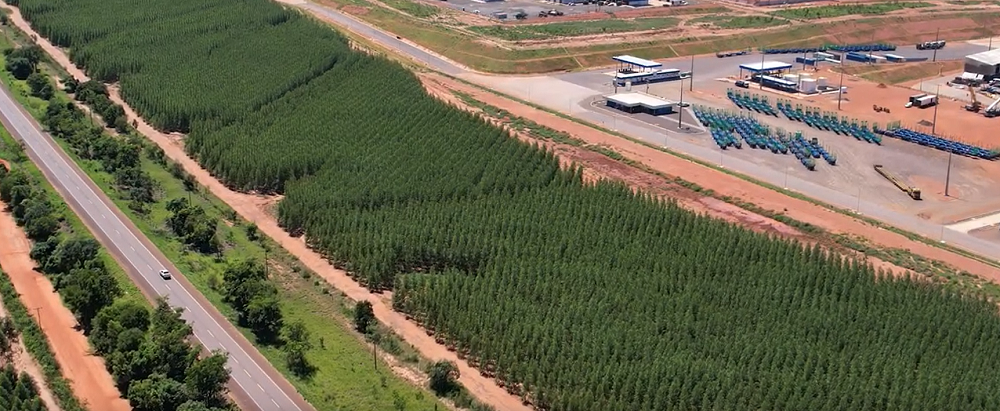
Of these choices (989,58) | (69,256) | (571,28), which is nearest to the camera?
(69,256)

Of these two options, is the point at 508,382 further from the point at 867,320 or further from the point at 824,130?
the point at 824,130

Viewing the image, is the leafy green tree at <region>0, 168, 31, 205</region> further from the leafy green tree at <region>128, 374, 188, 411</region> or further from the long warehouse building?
the long warehouse building

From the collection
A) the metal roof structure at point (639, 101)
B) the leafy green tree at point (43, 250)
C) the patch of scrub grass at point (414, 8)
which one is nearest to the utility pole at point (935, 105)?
the metal roof structure at point (639, 101)

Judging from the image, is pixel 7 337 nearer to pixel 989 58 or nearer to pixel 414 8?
pixel 414 8

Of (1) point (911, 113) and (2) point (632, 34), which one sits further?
(2) point (632, 34)

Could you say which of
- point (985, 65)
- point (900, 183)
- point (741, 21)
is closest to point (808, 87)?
point (985, 65)

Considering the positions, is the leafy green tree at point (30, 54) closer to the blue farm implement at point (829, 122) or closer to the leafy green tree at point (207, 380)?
the blue farm implement at point (829, 122)
